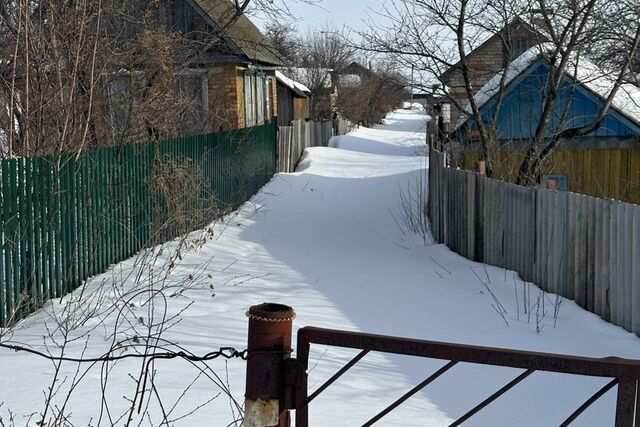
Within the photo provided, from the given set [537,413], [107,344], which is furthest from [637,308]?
[107,344]

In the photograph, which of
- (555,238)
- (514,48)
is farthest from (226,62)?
(555,238)

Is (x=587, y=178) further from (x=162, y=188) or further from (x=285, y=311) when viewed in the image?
(x=285, y=311)

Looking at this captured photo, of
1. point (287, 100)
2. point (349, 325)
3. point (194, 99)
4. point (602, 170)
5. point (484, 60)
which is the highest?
point (484, 60)

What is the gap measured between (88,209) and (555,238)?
480 centimetres

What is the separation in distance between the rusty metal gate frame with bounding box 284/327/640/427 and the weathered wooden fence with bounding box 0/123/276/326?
4542 mm

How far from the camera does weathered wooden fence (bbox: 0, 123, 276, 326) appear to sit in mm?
7266

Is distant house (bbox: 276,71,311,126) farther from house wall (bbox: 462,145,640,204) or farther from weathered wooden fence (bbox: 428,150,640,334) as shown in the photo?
weathered wooden fence (bbox: 428,150,640,334)

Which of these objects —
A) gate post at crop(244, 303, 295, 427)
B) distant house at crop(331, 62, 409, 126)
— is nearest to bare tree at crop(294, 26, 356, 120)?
distant house at crop(331, 62, 409, 126)

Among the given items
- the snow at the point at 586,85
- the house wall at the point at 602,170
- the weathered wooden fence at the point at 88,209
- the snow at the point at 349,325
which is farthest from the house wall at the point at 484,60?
the weathered wooden fence at the point at 88,209

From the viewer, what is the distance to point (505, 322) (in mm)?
7828

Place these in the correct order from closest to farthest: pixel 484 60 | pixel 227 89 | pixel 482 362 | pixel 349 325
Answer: pixel 482 362, pixel 349 325, pixel 484 60, pixel 227 89

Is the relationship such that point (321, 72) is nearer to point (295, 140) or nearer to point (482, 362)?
point (295, 140)

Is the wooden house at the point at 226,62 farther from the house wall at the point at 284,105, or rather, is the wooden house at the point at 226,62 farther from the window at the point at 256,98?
the house wall at the point at 284,105

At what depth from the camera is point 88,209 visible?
353 inches
